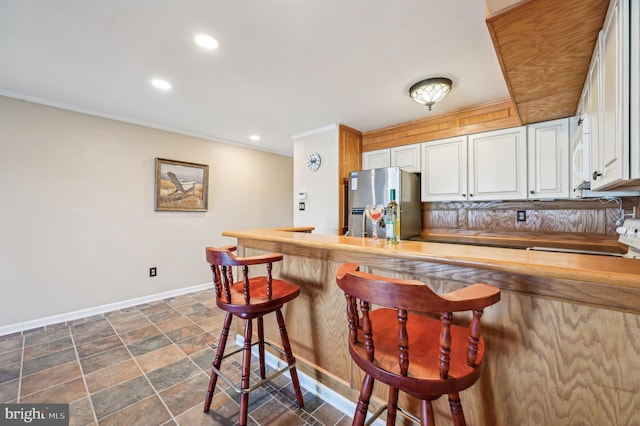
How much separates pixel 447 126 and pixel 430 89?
34.8 inches

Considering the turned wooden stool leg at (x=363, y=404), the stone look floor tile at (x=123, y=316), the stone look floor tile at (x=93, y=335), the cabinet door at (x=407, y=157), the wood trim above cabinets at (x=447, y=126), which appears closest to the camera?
the turned wooden stool leg at (x=363, y=404)

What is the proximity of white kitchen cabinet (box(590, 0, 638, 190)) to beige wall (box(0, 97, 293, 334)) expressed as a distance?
410 centimetres

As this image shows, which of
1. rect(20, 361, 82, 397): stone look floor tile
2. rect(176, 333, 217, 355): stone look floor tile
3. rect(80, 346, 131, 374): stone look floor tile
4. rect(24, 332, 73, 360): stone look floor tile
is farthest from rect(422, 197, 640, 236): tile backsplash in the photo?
rect(24, 332, 73, 360): stone look floor tile

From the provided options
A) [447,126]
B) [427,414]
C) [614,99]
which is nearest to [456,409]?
[427,414]

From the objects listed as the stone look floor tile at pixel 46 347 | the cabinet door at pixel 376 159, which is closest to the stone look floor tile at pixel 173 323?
Result: the stone look floor tile at pixel 46 347

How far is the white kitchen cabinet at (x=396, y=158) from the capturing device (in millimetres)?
3256

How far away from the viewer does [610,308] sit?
30.8 inches

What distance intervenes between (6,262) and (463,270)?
394 centimetres

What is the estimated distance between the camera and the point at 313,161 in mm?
3660

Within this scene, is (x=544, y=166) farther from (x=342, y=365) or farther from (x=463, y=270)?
(x=342, y=365)

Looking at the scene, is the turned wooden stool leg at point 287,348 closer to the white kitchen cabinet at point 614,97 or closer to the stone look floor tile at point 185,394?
the stone look floor tile at point 185,394

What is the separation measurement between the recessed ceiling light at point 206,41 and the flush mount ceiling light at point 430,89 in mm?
1698

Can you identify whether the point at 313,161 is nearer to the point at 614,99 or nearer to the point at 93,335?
the point at 614,99

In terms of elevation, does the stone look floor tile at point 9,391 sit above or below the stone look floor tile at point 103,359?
above
